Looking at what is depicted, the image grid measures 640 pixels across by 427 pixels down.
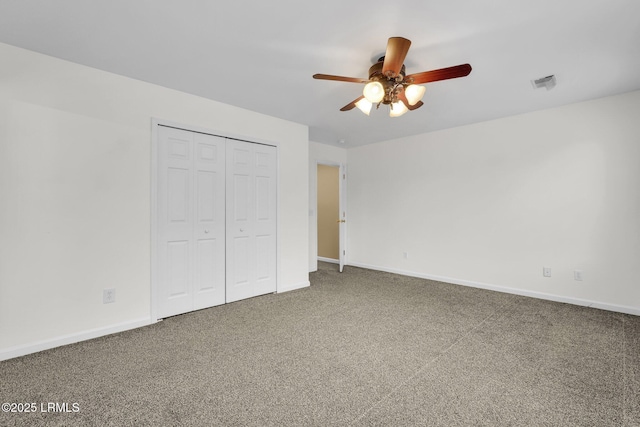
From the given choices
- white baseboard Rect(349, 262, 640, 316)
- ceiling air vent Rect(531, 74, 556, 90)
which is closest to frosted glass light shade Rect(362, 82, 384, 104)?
ceiling air vent Rect(531, 74, 556, 90)

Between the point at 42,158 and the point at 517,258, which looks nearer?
the point at 42,158

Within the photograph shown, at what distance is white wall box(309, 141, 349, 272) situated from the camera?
532 centimetres

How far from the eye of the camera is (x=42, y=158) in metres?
2.41

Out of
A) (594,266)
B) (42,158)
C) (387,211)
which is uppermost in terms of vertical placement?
→ (42,158)

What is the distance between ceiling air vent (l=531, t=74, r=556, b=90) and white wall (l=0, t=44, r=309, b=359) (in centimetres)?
362

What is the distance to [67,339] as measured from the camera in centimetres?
249

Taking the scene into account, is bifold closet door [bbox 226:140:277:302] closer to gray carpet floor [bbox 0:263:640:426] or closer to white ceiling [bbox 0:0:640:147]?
gray carpet floor [bbox 0:263:640:426]

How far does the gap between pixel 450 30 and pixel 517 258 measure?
323cm

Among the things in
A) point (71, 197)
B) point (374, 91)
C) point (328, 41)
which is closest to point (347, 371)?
point (374, 91)

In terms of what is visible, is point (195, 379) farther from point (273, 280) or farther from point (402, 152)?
point (402, 152)

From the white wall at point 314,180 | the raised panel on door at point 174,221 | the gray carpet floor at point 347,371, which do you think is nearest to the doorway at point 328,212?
Result: the white wall at point 314,180

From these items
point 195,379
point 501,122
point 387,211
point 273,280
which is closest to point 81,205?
point 195,379

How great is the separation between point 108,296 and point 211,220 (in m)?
1.21

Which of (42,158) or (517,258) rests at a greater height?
(42,158)
